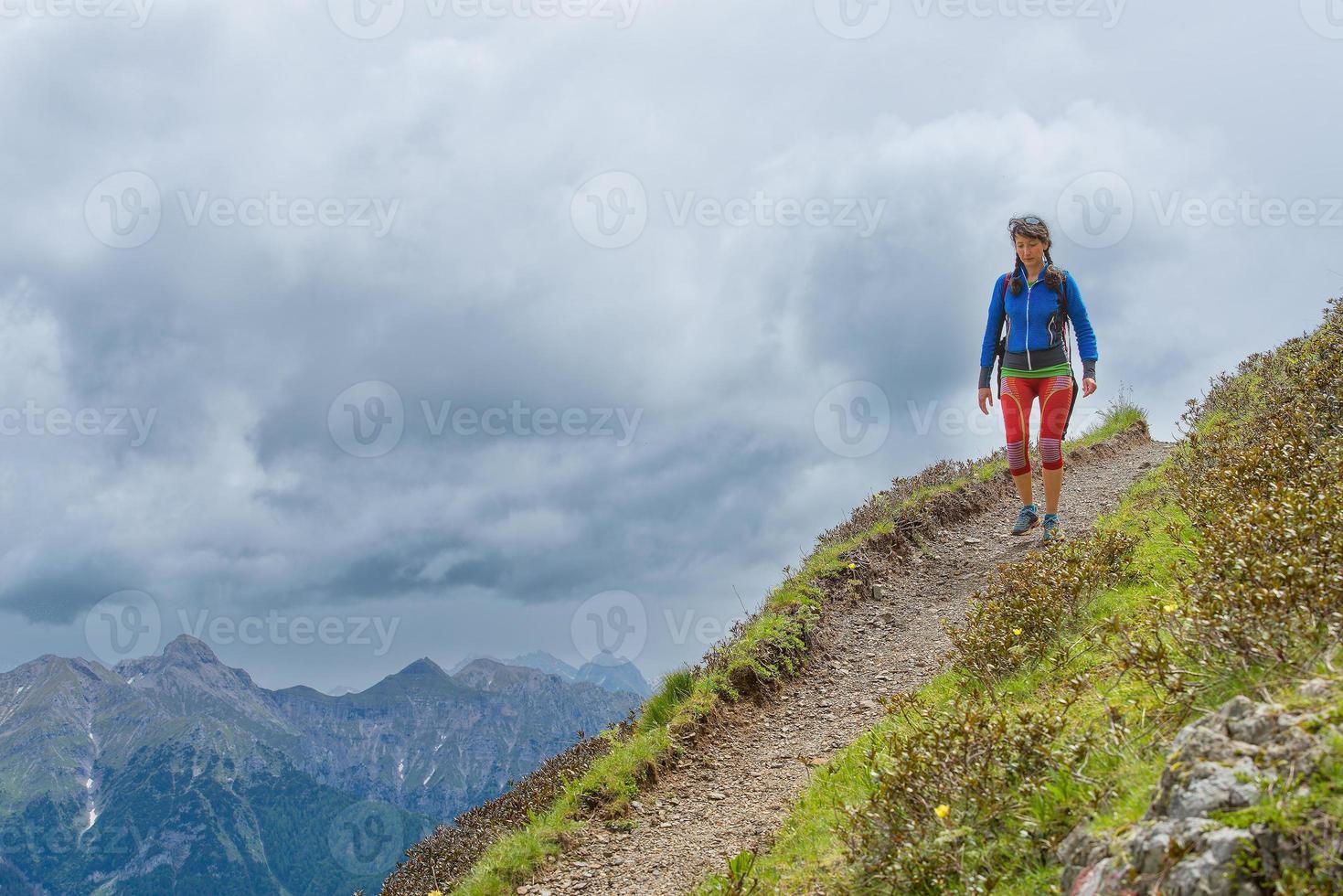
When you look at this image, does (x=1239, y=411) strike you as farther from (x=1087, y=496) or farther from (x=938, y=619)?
(x=938, y=619)

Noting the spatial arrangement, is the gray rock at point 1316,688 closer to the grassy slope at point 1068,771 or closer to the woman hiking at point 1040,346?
the grassy slope at point 1068,771

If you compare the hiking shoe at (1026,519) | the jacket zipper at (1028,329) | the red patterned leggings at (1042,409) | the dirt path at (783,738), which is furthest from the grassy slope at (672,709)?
the jacket zipper at (1028,329)

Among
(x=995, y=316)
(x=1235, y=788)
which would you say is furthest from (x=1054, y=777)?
(x=995, y=316)

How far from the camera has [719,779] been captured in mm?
8047

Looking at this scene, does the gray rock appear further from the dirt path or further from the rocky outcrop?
the dirt path

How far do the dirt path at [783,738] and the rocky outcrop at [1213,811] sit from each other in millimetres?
2999

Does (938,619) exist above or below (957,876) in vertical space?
above

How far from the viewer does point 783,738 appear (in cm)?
861

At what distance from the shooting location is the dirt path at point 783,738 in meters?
6.80

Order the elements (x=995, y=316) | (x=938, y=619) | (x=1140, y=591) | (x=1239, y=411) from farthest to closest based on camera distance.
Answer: (x=1239, y=411), (x=995, y=316), (x=938, y=619), (x=1140, y=591)

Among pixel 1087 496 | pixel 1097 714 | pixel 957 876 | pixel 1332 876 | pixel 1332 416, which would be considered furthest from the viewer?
pixel 1087 496

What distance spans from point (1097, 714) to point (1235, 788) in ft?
5.51

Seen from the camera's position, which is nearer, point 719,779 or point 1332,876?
point 1332,876

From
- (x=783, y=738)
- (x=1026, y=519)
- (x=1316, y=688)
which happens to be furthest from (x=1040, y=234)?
(x=1316, y=688)
